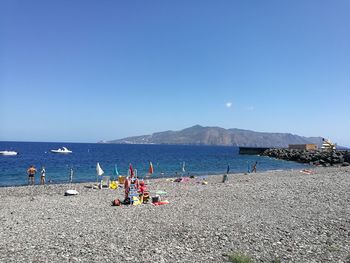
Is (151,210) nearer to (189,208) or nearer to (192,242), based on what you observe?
(189,208)

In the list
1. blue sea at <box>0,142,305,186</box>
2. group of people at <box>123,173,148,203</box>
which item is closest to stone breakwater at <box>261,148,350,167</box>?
blue sea at <box>0,142,305,186</box>

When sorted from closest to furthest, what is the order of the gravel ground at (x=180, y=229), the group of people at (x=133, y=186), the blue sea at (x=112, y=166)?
the gravel ground at (x=180, y=229)
the group of people at (x=133, y=186)
the blue sea at (x=112, y=166)

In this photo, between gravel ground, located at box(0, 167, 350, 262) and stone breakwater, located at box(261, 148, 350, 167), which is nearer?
gravel ground, located at box(0, 167, 350, 262)

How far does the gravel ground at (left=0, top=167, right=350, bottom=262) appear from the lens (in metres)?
10.1

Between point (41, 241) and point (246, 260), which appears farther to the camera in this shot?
point (41, 241)

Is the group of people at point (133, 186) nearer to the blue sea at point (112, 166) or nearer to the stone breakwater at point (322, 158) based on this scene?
the blue sea at point (112, 166)

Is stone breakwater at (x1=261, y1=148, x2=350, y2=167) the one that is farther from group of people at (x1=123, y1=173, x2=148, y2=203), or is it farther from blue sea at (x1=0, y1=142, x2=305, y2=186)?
group of people at (x1=123, y1=173, x2=148, y2=203)

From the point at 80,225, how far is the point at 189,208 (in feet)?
19.2

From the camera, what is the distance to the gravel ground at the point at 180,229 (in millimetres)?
10094

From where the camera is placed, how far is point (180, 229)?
42.5 ft

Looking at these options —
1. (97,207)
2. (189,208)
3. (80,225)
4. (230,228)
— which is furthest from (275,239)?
(97,207)

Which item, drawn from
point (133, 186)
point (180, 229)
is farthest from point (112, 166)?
point (180, 229)

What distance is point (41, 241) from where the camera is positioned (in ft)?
37.0

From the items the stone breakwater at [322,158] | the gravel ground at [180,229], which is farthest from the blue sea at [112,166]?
the gravel ground at [180,229]
